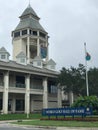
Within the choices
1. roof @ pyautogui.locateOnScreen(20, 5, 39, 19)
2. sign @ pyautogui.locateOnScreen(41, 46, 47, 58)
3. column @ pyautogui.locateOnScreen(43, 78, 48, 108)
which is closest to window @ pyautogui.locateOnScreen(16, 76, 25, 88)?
column @ pyautogui.locateOnScreen(43, 78, 48, 108)

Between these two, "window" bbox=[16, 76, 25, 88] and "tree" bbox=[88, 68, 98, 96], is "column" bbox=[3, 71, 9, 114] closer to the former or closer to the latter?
"window" bbox=[16, 76, 25, 88]

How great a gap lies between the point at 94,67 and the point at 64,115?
3244 cm

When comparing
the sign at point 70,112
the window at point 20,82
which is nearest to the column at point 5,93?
the window at point 20,82

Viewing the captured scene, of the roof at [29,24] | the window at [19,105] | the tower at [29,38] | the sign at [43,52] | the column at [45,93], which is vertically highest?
the roof at [29,24]

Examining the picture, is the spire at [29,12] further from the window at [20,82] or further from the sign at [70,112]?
the sign at [70,112]

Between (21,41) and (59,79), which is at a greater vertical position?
(21,41)

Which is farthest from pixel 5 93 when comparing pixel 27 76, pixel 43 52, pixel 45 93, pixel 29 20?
pixel 29 20

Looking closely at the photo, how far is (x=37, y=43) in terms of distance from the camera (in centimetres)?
7362

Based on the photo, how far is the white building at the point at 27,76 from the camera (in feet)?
176

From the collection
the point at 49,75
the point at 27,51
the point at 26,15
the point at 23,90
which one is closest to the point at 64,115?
the point at 23,90

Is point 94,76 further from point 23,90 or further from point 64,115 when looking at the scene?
point 64,115

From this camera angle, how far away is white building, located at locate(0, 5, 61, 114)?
176 feet

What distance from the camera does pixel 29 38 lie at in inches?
2815

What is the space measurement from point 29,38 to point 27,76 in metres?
17.7
